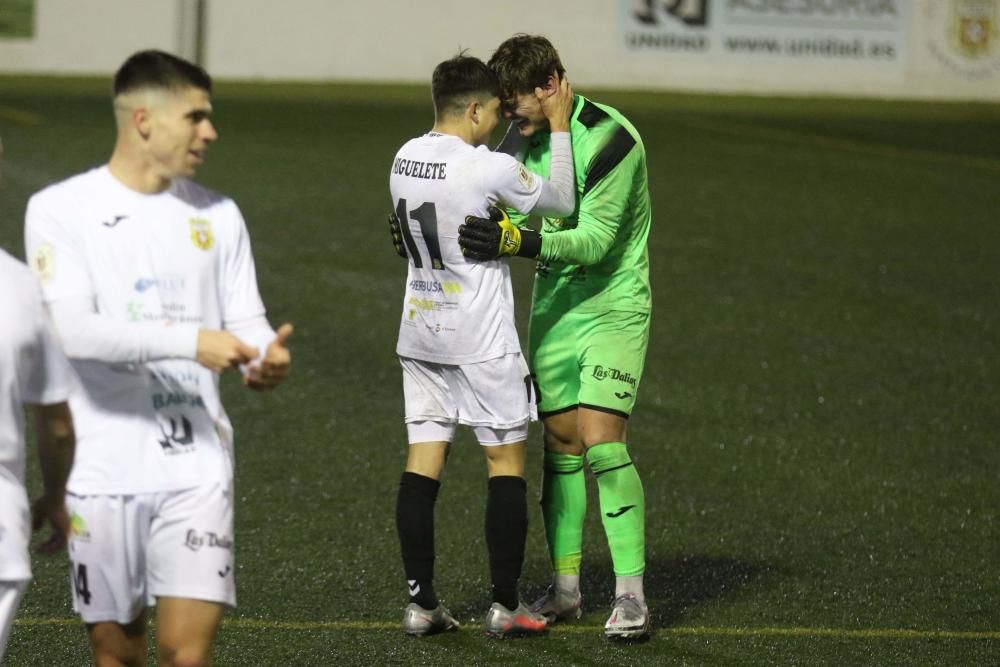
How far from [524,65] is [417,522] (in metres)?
1.48

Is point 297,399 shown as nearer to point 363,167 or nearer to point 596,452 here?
point 596,452

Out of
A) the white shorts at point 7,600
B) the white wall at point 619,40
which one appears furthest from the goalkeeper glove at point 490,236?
the white wall at point 619,40

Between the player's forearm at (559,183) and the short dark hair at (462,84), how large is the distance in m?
0.30

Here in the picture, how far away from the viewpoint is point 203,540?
3625mm

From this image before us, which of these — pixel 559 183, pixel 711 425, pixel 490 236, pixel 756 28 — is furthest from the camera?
pixel 756 28

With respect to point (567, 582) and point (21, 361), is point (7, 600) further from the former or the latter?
point (567, 582)

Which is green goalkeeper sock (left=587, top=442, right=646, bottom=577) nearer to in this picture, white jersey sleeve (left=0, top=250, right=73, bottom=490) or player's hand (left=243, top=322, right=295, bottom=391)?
player's hand (left=243, top=322, right=295, bottom=391)

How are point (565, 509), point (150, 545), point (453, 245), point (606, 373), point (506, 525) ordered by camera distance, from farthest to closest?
point (565, 509) → point (606, 373) → point (506, 525) → point (453, 245) → point (150, 545)

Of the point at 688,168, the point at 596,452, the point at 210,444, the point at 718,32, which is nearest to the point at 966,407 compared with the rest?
the point at 596,452

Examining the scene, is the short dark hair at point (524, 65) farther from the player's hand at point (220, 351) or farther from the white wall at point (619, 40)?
the white wall at point (619, 40)

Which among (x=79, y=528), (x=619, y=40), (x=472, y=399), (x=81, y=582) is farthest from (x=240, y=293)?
(x=619, y=40)

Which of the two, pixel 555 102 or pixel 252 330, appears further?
pixel 555 102

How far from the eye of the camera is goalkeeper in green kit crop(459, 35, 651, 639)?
5199 millimetres

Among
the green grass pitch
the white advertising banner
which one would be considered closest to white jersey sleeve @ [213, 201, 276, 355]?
the green grass pitch
